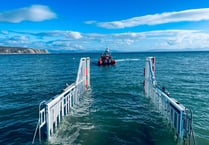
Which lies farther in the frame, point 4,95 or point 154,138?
point 4,95

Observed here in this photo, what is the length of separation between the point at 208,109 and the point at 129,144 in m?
8.43

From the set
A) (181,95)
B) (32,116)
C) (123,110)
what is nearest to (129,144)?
(123,110)

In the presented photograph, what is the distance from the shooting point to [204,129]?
31.2 feet

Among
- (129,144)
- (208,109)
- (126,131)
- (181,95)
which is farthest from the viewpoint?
(181,95)

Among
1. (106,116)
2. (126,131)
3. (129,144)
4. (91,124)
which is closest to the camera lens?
(129,144)

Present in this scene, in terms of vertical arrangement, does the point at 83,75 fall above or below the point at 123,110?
above

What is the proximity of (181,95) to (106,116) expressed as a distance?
31.6 feet

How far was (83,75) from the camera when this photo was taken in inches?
681

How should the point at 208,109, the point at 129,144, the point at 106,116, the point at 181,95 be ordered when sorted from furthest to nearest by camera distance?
the point at 181,95 < the point at 208,109 < the point at 106,116 < the point at 129,144

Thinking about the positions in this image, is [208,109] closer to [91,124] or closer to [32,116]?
[91,124]

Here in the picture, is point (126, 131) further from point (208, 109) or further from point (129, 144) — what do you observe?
point (208, 109)

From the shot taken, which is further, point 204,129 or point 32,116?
point 32,116

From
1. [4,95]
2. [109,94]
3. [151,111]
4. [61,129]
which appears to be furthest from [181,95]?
[4,95]

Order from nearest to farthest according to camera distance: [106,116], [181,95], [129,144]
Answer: [129,144], [106,116], [181,95]
